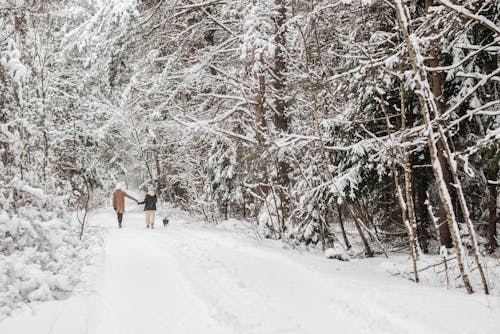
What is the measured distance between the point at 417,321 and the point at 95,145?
66.5 ft

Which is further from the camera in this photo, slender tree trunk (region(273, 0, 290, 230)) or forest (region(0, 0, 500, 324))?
slender tree trunk (region(273, 0, 290, 230))

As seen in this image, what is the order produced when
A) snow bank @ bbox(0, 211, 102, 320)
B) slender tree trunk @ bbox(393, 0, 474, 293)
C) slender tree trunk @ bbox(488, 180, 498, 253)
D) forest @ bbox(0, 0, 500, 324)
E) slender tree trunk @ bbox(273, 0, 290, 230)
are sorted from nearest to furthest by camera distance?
snow bank @ bbox(0, 211, 102, 320), slender tree trunk @ bbox(393, 0, 474, 293), forest @ bbox(0, 0, 500, 324), slender tree trunk @ bbox(488, 180, 498, 253), slender tree trunk @ bbox(273, 0, 290, 230)

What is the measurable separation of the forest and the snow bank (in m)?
0.05

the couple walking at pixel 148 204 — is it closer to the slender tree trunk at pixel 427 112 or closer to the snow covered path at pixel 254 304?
the snow covered path at pixel 254 304

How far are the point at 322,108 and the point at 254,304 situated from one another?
23.1ft

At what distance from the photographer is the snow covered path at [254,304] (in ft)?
13.1

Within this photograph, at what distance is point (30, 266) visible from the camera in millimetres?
5105

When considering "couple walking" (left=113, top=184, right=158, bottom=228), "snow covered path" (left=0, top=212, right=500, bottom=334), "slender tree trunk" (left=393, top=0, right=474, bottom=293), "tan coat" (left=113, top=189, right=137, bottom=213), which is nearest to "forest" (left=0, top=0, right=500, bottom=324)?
"slender tree trunk" (left=393, top=0, right=474, bottom=293)

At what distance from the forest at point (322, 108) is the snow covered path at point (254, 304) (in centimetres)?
85

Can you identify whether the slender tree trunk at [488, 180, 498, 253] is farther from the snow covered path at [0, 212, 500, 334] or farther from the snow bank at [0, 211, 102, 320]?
the snow bank at [0, 211, 102, 320]

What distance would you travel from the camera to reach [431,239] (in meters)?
10.5

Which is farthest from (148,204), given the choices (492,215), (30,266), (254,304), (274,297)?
(492,215)

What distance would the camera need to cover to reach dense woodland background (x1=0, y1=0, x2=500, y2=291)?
225 inches

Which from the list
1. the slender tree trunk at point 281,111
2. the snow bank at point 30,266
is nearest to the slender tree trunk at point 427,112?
the snow bank at point 30,266
